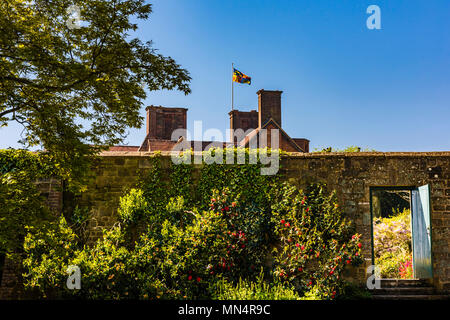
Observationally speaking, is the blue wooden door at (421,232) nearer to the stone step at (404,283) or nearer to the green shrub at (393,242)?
the stone step at (404,283)

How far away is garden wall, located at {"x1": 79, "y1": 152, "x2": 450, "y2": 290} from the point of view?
378 inches

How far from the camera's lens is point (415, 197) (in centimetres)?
1003

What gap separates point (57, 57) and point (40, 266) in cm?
424

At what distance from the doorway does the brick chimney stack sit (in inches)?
329

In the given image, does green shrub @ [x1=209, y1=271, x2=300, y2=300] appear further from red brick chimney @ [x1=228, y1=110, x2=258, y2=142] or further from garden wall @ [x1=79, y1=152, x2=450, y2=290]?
red brick chimney @ [x1=228, y1=110, x2=258, y2=142]

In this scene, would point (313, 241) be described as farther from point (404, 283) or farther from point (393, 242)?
point (393, 242)

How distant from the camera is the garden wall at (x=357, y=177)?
378 inches

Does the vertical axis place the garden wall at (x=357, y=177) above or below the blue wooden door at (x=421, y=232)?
above

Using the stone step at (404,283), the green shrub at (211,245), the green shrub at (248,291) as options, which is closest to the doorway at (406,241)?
the stone step at (404,283)

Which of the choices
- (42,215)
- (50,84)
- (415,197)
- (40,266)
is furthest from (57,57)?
(415,197)

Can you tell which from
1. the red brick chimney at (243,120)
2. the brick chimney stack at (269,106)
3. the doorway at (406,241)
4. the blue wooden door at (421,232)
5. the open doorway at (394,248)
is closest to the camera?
the blue wooden door at (421,232)

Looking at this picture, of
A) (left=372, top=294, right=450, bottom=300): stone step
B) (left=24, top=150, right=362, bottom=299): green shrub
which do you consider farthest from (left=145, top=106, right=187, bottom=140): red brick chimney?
(left=372, top=294, right=450, bottom=300): stone step

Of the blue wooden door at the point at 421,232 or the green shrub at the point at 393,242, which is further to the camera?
the green shrub at the point at 393,242

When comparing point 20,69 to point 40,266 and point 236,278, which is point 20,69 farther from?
point 236,278
